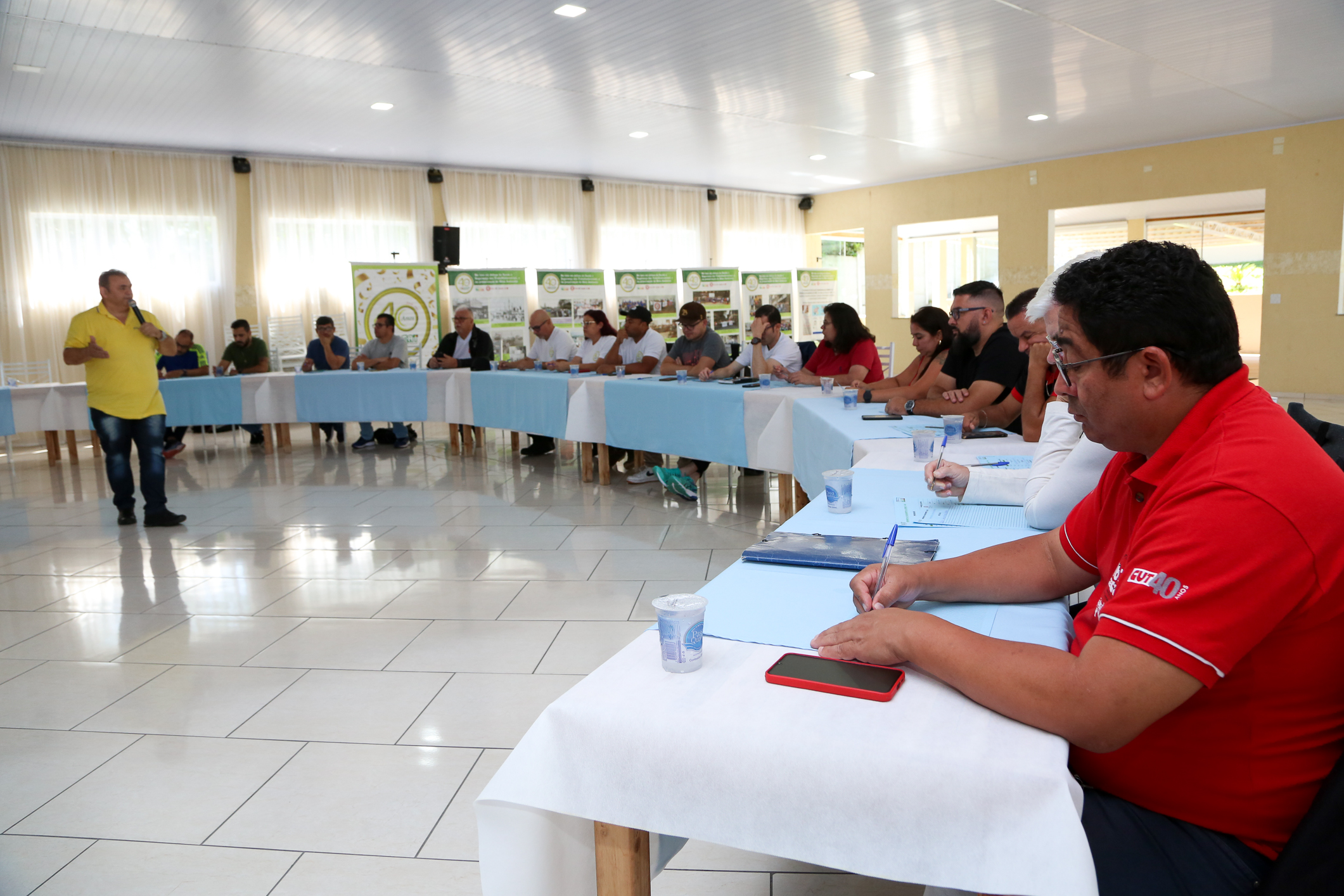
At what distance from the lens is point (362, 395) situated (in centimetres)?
738

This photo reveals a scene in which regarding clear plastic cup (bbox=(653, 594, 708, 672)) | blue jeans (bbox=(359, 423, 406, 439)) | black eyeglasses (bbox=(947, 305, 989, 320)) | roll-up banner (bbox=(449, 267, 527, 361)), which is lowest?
blue jeans (bbox=(359, 423, 406, 439))

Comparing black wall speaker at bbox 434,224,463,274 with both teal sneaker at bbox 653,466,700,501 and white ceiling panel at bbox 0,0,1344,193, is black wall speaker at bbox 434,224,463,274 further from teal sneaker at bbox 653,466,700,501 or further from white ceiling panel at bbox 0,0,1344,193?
teal sneaker at bbox 653,466,700,501

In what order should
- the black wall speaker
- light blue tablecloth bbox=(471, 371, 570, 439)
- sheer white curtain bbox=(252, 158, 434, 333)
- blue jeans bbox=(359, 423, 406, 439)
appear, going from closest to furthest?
Result: light blue tablecloth bbox=(471, 371, 570, 439) < blue jeans bbox=(359, 423, 406, 439) < sheer white curtain bbox=(252, 158, 434, 333) < the black wall speaker

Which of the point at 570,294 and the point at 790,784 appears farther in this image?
the point at 570,294

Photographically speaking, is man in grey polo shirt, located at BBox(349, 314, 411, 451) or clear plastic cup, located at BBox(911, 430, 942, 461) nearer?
clear plastic cup, located at BBox(911, 430, 942, 461)

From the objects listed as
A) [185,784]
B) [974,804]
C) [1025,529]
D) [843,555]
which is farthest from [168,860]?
[1025,529]

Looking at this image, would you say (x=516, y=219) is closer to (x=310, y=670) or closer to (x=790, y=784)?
(x=310, y=670)

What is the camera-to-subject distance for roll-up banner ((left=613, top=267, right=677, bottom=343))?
11336 millimetres

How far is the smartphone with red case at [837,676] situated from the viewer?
1.01 meters

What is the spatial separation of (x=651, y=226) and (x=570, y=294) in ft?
7.22

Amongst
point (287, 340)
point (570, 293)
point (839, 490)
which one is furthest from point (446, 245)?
point (839, 490)

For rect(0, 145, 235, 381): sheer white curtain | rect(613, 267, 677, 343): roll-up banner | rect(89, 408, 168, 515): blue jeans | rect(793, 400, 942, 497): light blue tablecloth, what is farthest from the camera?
rect(613, 267, 677, 343): roll-up banner

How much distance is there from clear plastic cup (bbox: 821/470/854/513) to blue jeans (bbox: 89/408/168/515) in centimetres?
450

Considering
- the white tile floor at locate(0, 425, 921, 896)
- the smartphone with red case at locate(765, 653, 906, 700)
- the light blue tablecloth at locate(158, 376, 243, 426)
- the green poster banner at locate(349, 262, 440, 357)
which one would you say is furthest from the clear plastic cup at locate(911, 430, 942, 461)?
the green poster banner at locate(349, 262, 440, 357)
